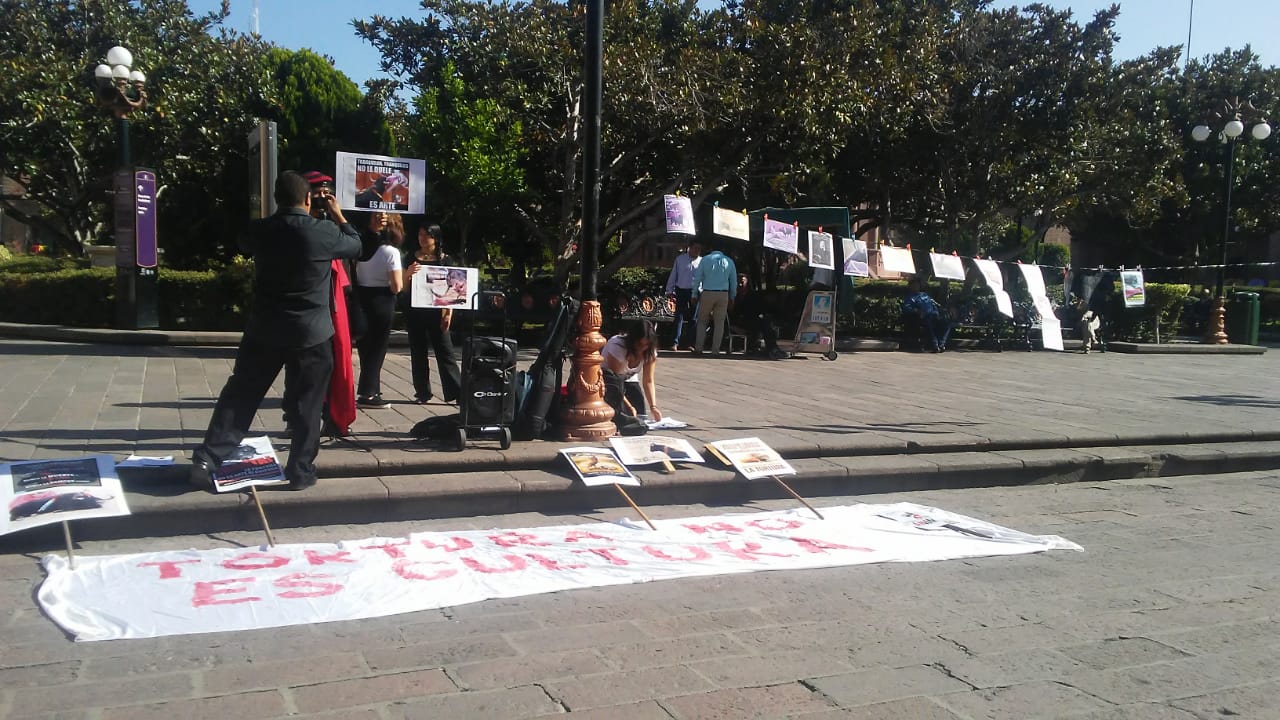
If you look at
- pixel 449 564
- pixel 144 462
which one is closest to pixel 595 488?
pixel 449 564

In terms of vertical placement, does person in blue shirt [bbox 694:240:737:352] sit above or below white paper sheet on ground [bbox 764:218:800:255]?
below

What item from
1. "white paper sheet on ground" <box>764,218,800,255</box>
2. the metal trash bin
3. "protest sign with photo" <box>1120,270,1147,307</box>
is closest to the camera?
"white paper sheet on ground" <box>764,218,800,255</box>

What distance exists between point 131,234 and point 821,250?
949 centimetres

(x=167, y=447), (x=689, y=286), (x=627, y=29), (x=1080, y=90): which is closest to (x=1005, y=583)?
(x=167, y=447)

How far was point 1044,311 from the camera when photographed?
13312 mm

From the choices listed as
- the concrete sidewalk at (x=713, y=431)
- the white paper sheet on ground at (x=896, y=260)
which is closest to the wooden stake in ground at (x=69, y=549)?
the concrete sidewalk at (x=713, y=431)

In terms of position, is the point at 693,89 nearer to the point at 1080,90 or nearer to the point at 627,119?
the point at 627,119

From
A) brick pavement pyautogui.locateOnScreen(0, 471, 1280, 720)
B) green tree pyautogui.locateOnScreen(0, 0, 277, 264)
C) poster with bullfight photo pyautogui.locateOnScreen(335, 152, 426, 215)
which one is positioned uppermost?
green tree pyautogui.locateOnScreen(0, 0, 277, 264)

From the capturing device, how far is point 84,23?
22141mm

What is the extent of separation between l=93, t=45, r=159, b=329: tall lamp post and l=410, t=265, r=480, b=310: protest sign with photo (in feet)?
22.6

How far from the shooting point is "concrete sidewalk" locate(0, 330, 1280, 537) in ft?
18.9

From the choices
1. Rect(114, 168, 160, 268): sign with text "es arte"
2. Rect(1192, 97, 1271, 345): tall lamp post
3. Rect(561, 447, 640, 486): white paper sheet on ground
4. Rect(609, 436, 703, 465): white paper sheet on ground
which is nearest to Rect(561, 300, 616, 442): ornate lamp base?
Rect(609, 436, 703, 465): white paper sheet on ground

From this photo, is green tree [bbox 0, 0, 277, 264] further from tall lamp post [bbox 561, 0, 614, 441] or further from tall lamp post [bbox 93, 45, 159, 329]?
tall lamp post [bbox 561, 0, 614, 441]

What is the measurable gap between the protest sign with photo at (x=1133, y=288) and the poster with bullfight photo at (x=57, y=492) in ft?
60.7
